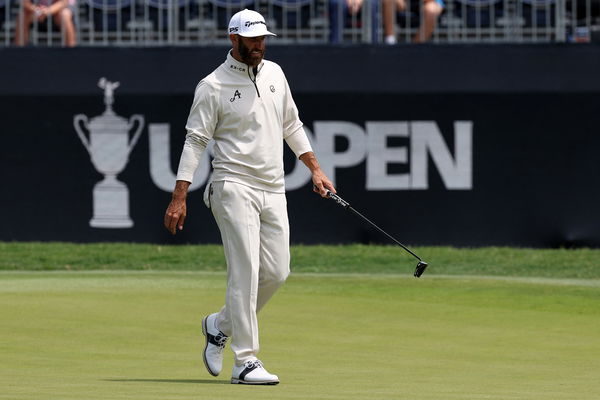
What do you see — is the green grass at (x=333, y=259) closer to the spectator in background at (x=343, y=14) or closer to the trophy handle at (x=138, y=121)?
the trophy handle at (x=138, y=121)

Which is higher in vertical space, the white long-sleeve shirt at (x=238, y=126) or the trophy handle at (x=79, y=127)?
the white long-sleeve shirt at (x=238, y=126)

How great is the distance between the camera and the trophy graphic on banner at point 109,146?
17875 millimetres

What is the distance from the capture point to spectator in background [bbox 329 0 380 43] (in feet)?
58.5

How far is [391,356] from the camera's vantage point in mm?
8484

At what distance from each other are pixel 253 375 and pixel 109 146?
11044 millimetres

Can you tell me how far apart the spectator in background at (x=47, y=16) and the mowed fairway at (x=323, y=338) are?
4.57m

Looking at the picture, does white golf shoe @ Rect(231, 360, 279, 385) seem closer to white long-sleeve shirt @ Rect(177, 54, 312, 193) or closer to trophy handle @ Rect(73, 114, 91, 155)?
white long-sleeve shirt @ Rect(177, 54, 312, 193)

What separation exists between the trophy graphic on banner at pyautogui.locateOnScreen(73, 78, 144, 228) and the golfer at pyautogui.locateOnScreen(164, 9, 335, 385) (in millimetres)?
10539

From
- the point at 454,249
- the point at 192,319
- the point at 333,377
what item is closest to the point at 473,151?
the point at 454,249

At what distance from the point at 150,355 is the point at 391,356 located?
4.58 ft

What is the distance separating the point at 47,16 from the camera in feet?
60.5

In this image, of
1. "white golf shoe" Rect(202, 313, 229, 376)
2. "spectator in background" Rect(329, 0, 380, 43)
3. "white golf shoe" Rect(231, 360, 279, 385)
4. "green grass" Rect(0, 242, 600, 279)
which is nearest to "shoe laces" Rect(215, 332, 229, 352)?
"white golf shoe" Rect(202, 313, 229, 376)

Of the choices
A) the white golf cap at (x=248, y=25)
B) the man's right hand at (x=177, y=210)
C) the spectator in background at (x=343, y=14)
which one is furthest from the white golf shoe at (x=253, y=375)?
the spectator in background at (x=343, y=14)

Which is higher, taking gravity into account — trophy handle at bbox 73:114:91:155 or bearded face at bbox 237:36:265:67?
bearded face at bbox 237:36:265:67
